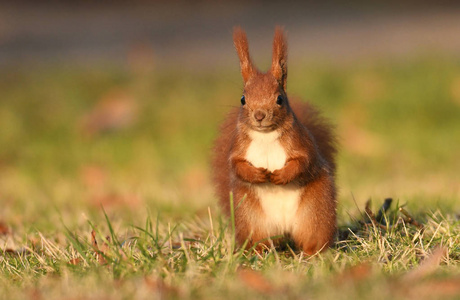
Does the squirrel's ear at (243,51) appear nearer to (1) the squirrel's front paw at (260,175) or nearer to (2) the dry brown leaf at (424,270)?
(1) the squirrel's front paw at (260,175)

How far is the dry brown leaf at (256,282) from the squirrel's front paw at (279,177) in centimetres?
→ 57

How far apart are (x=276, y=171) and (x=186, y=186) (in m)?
3.88

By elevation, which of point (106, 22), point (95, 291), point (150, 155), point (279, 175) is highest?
point (106, 22)

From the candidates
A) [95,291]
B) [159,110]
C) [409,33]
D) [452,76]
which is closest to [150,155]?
[159,110]

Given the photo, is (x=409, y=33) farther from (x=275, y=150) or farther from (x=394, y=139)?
(x=275, y=150)

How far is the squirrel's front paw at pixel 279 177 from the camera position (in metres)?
2.98

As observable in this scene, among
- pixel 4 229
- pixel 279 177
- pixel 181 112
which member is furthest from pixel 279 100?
pixel 181 112

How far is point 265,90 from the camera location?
3.09 meters

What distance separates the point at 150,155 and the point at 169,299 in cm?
552

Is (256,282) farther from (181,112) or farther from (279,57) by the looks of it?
(181,112)

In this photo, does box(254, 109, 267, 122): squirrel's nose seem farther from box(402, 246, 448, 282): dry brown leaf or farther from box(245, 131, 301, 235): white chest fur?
box(402, 246, 448, 282): dry brown leaf

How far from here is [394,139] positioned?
789cm

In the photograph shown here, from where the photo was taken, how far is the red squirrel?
303 centimetres

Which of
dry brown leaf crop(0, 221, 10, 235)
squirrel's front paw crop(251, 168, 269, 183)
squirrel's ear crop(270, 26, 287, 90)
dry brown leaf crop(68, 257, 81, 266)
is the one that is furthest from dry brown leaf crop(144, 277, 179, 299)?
dry brown leaf crop(0, 221, 10, 235)
